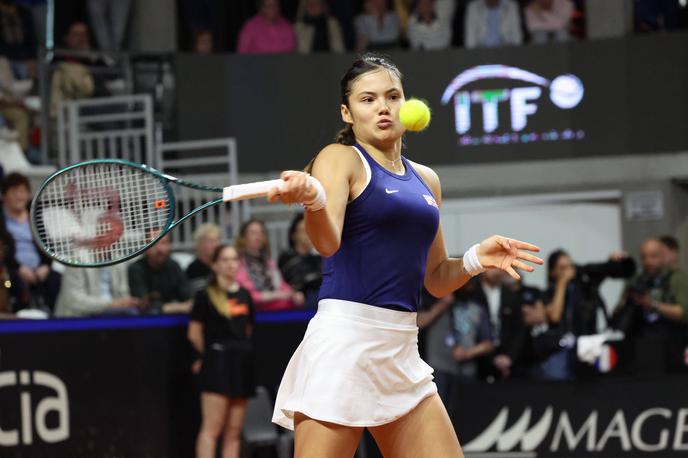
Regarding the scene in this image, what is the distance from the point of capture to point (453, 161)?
14.4 m

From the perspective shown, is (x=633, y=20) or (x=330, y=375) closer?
(x=330, y=375)

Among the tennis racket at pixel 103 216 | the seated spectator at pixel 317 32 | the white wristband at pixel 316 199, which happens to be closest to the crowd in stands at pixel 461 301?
the tennis racket at pixel 103 216

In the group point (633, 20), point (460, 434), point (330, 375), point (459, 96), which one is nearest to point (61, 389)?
point (460, 434)

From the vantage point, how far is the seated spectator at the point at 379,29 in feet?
47.2

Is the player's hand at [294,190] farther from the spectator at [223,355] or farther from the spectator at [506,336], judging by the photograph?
the spectator at [506,336]

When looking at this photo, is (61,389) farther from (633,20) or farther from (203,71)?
(633,20)

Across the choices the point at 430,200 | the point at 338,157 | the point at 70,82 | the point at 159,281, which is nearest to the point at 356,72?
the point at 338,157

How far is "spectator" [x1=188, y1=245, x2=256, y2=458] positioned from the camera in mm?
7734

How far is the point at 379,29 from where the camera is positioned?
14453 mm

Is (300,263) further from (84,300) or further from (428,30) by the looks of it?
(428,30)

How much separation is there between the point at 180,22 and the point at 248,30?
3.94ft

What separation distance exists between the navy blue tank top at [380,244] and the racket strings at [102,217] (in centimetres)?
71

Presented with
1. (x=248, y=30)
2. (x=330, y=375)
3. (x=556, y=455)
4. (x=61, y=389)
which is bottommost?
(x=556, y=455)

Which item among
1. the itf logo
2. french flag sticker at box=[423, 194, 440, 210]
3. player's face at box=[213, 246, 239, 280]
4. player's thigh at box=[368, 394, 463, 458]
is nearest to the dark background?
the itf logo
